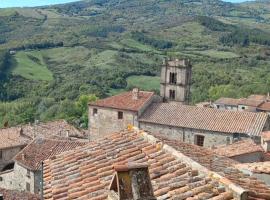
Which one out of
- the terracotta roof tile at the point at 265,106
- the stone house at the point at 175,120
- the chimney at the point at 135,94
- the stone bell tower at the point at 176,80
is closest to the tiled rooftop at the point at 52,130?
the stone house at the point at 175,120

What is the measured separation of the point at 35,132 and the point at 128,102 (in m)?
9.34

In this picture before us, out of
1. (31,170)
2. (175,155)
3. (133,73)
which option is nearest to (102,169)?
(175,155)

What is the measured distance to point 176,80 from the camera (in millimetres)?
47188

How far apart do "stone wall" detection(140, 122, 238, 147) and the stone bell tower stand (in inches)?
404

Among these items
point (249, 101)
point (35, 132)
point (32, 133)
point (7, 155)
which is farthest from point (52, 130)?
point (249, 101)

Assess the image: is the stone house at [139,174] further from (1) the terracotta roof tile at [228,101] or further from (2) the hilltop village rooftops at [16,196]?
(1) the terracotta roof tile at [228,101]

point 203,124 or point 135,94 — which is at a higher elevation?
point 135,94

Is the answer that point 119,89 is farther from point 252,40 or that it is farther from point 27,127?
point 252,40

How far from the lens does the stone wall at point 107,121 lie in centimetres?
3834

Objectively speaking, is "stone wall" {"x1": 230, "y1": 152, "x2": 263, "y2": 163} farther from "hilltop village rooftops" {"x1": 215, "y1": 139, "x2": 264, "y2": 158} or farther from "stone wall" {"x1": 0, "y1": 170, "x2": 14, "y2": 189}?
"stone wall" {"x1": 0, "y1": 170, "x2": 14, "y2": 189}

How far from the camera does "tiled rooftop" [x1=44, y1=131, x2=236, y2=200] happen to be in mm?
5809

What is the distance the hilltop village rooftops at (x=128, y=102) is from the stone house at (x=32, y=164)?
7.19 meters

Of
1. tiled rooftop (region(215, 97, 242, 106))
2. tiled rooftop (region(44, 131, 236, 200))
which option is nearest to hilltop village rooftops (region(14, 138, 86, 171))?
tiled rooftop (region(44, 131, 236, 200))

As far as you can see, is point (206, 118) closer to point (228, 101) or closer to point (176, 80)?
point (176, 80)
